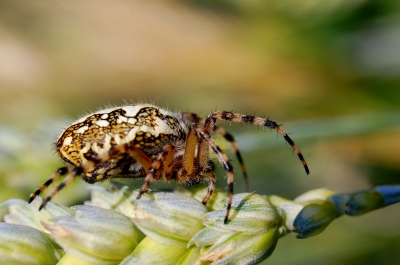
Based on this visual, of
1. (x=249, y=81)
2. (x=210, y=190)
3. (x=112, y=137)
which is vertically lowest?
(x=210, y=190)

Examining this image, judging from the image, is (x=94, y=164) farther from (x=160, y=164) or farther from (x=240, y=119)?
(x=240, y=119)

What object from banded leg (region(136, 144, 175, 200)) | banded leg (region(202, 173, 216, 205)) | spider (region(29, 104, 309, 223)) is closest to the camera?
banded leg (region(202, 173, 216, 205))

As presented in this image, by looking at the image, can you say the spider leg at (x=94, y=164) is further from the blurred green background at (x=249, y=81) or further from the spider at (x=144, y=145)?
the blurred green background at (x=249, y=81)

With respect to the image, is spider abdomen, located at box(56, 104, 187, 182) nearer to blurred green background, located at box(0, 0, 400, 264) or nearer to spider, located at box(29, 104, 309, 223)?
spider, located at box(29, 104, 309, 223)

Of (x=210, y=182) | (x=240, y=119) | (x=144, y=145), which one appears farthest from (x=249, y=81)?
(x=210, y=182)

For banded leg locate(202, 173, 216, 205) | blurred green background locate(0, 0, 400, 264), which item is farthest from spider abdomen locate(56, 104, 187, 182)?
banded leg locate(202, 173, 216, 205)

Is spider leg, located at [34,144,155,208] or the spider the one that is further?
the spider

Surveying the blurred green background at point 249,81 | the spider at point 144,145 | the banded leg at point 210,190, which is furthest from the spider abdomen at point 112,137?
the banded leg at point 210,190
